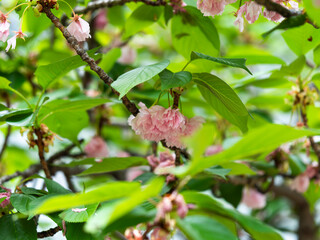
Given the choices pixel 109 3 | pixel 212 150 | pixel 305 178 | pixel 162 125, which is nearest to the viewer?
pixel 162 125

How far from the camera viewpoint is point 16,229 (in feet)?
2.36

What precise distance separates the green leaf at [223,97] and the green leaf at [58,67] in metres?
0.22

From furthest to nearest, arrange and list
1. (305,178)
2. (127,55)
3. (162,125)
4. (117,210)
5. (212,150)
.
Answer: (127,55) → (212,150) → (305,178) → (162,125) → (117,210)

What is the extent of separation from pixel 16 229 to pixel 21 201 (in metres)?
0.06

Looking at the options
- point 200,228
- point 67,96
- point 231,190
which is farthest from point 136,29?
point 200,228

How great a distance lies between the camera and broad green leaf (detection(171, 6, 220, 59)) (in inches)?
37.9

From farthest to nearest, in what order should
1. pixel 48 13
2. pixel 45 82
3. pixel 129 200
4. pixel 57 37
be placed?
pixel 57 37
pixel 45 82
pixel 48 13
pixel 129 200

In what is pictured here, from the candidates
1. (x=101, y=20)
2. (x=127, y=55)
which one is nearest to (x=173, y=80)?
(x=127, y=55)

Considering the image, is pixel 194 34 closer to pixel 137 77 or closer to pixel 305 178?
pixel 137 77

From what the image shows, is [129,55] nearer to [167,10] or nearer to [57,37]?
[57,37]

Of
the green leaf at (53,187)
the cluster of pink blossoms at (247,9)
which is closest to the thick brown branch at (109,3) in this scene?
the cluster of pink blossoms at (247,9)

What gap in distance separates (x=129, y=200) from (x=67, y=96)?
3.08 ft

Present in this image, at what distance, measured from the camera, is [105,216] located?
16.4 inches

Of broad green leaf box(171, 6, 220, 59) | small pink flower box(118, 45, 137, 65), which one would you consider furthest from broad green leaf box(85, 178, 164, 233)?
small pink flower box(118, 45, 137, 65)
